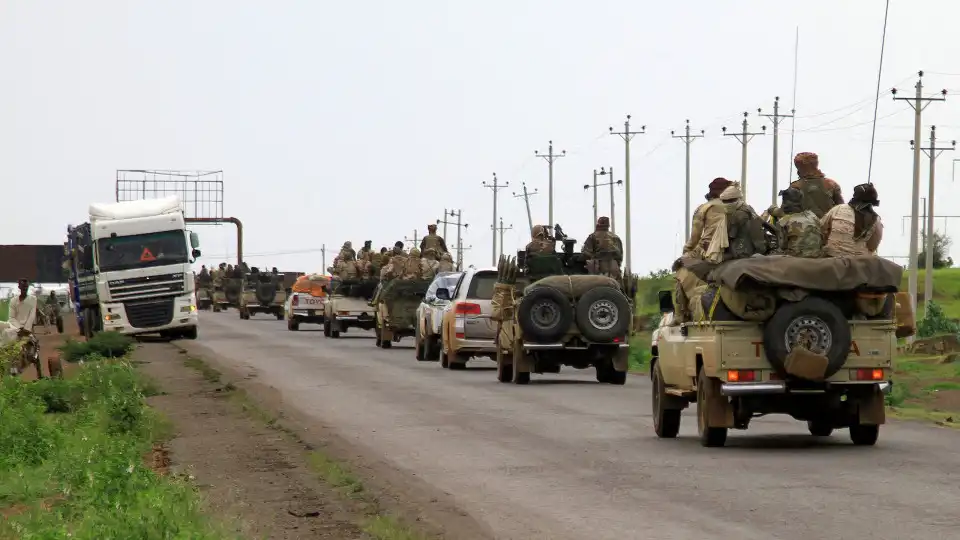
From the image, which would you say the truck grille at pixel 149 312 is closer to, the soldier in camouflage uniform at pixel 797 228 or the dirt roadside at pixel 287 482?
the dirt roadside at pixel 287 482

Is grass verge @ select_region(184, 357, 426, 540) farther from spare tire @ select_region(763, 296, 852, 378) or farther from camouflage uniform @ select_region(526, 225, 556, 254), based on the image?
camouflage uniform @ select_region(526, 225, 556, 254)

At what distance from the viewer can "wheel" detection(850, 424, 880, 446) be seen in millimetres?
16172

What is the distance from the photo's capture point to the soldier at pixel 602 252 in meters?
28.9

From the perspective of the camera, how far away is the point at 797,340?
15.3 meters

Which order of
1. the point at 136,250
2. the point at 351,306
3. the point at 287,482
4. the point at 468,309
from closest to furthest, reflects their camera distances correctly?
the point at 287,482 → the point at 468,309 → the point at 136,250 → the point at 351,306

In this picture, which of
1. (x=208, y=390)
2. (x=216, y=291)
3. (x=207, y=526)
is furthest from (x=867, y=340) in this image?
(x=216, y=291)

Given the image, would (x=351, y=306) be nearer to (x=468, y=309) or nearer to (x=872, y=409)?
(x=468, y=309)

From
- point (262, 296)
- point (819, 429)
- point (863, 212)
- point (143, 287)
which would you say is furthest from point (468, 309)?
point (262, 296)

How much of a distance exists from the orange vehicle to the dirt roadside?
33.0m

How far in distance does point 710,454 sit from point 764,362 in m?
0.92

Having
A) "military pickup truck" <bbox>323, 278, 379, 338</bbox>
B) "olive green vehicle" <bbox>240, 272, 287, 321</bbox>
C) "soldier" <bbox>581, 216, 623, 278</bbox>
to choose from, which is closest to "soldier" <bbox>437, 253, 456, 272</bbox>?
"military pickup truck" <bbox>323, 278, 379, 338</bbox>

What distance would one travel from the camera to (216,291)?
8594 centimetres

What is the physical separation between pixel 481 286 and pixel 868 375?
52.3 feet

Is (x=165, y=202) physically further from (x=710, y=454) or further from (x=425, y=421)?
(x=710, y=454)
